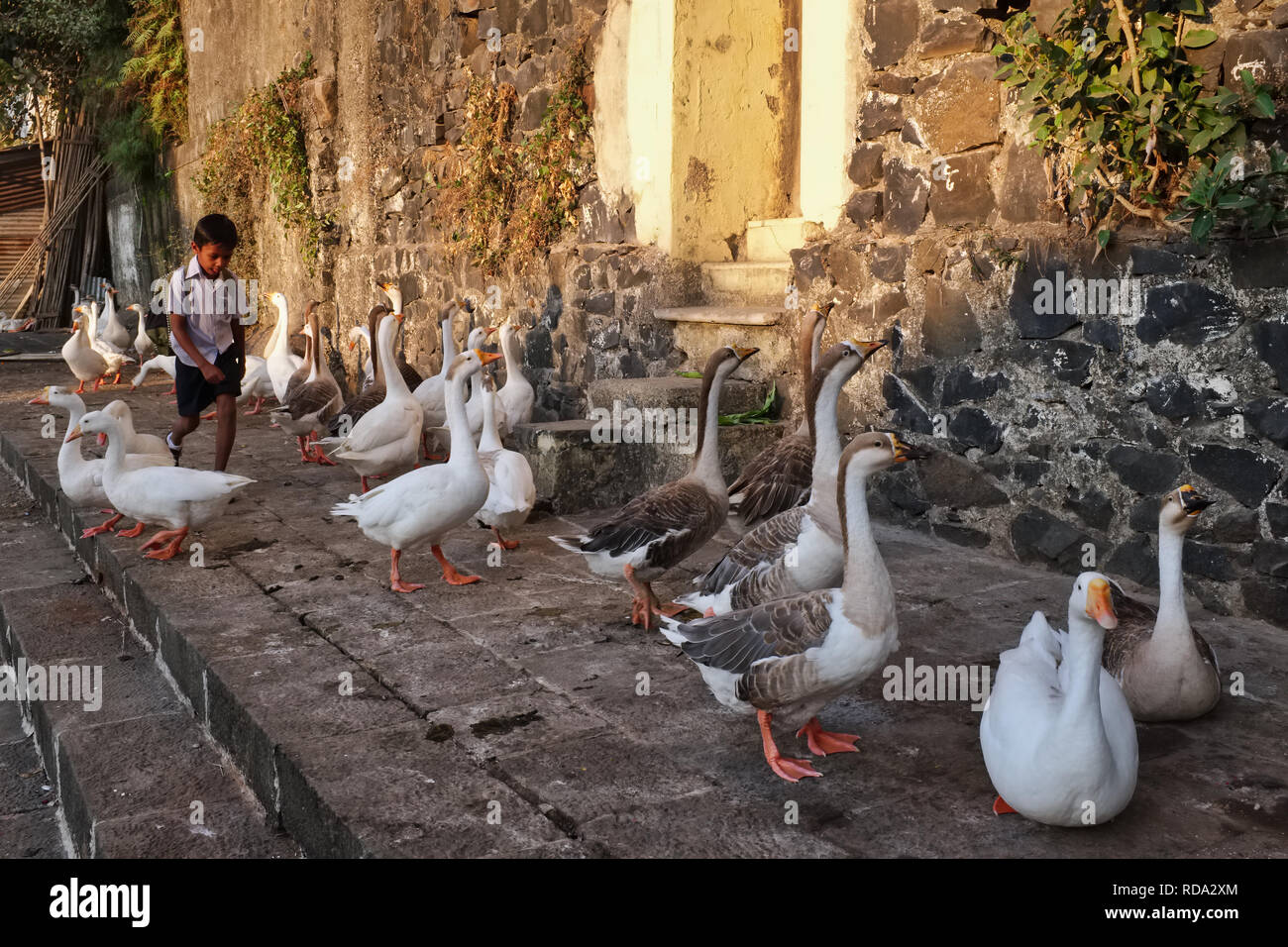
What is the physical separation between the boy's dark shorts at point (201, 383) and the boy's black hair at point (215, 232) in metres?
0.75

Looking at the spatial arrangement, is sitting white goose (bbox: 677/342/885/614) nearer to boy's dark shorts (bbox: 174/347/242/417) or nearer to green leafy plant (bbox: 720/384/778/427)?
green leafy plant (bbox: 720/384/778/427)

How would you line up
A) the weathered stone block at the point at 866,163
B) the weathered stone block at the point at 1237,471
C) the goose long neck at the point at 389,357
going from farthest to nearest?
1. the goose long neck at the point at 389,357
2. the weathered stone block at the point at 866,163
3. the weathered stone block at the point at 1237,471

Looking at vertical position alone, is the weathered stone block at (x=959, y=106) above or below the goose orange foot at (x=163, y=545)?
above

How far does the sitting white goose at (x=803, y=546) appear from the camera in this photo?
13.9 feet

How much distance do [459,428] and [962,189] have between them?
2.73m

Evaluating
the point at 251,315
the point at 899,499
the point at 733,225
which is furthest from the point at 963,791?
the point at 251,315

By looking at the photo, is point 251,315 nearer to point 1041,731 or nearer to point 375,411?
point 375,411

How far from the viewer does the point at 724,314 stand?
7.21 metres

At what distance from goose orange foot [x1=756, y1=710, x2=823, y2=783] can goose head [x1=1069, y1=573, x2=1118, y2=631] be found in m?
0.89

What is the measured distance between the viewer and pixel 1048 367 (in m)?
5.32

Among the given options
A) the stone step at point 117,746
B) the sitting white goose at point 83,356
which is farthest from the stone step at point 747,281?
the sitting white goose at point 83,356

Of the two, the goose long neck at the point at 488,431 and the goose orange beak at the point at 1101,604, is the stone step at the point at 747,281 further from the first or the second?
the goose orange beak at the point at 1101,604

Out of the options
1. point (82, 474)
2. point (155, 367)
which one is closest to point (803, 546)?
point (82, 474)

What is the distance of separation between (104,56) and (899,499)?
19.0 m
